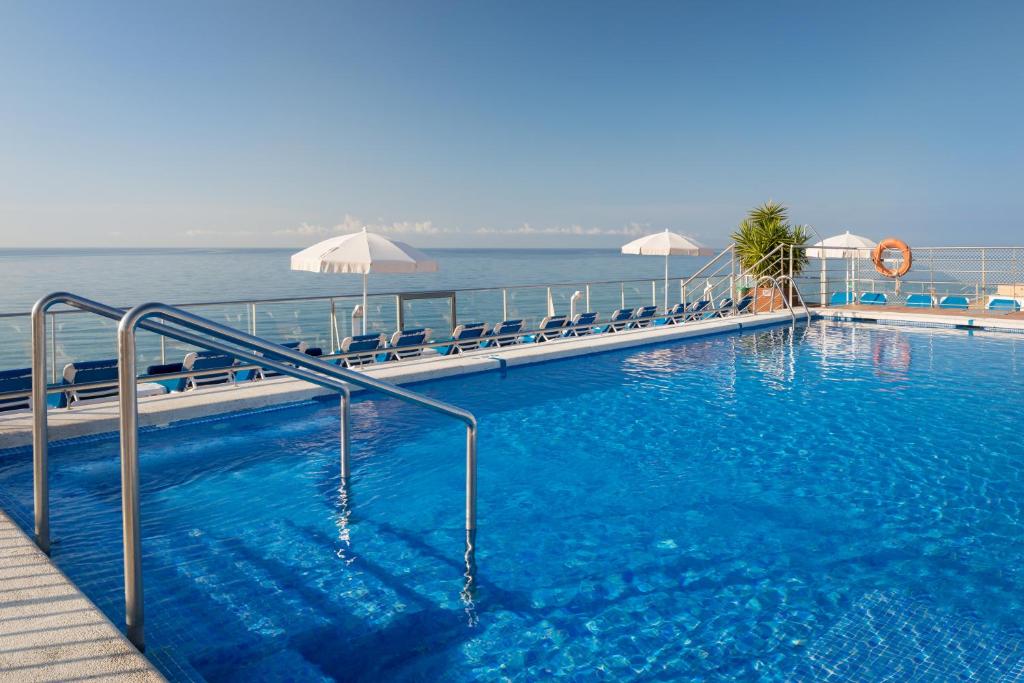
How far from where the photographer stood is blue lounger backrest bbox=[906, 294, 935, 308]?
17.6m

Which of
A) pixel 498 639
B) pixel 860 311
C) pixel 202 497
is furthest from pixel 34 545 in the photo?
pixel 860 311

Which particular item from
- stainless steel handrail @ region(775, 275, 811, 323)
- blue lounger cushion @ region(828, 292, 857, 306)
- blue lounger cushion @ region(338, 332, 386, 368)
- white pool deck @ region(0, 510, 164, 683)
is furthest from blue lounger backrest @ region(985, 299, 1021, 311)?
white pool deck @ region(0, 510, 164, 683)

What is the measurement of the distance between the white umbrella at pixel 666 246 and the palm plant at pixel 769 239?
2.22 meters

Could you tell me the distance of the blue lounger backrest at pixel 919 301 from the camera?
1764cm

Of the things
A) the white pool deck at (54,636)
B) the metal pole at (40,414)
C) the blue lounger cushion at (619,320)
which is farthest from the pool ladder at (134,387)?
the blue lounger cushion at (619,320)

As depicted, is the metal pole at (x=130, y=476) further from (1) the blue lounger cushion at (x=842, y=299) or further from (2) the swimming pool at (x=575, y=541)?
(1) the blue lounger cushion at (x=842, y=299)

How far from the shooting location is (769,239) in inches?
723

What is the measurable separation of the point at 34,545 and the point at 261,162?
63390 mm

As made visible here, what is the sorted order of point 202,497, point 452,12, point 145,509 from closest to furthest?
point 145,509 < point 202,497 < point 452,12

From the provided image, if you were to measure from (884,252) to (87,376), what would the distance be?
18.0 m

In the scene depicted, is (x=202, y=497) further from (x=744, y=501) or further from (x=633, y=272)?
(x=633, y=272)

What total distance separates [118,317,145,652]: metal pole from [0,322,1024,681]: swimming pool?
280 mm

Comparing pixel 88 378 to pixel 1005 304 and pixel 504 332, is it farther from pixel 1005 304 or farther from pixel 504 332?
pixel 1005 304

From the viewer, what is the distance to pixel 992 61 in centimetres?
3756
